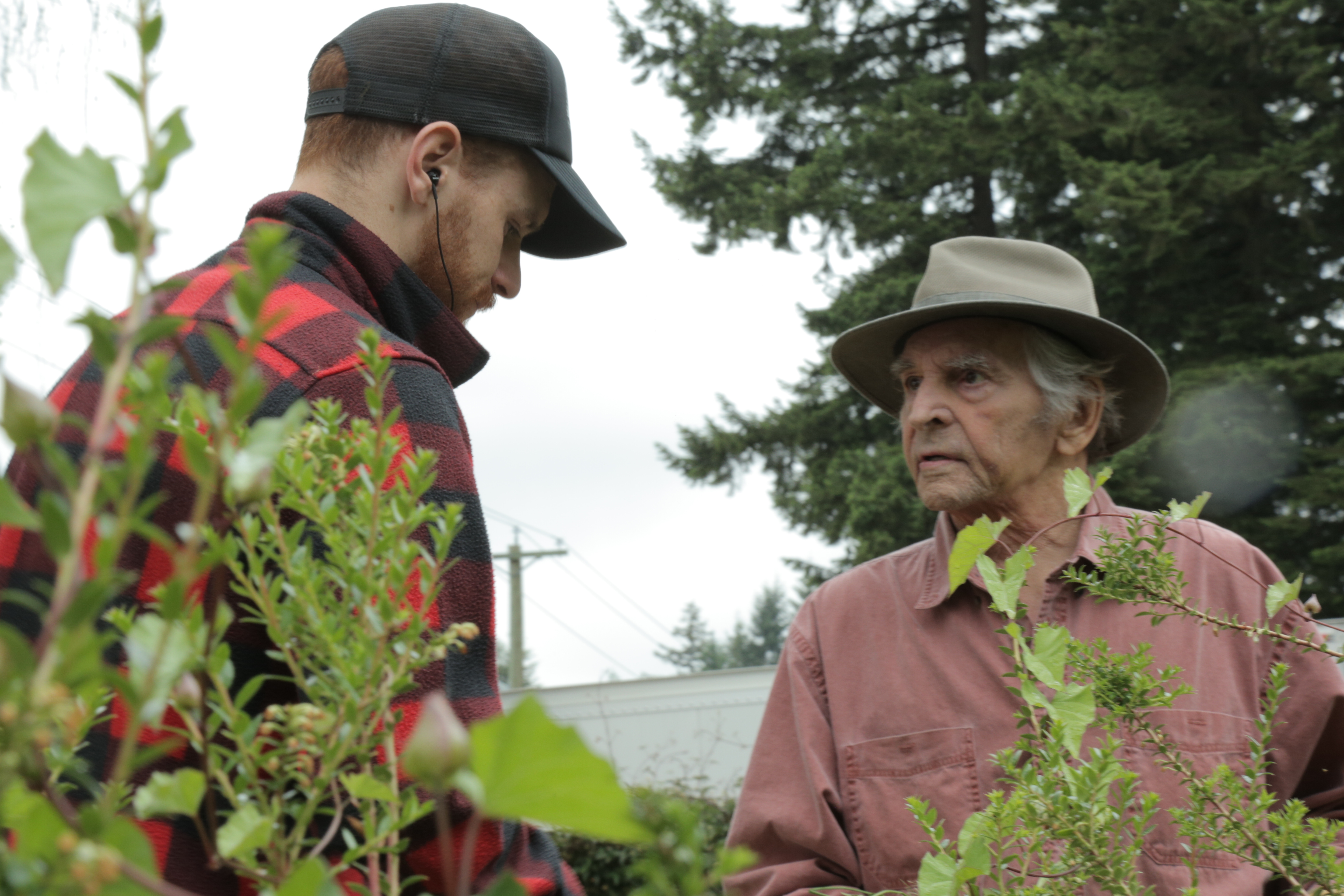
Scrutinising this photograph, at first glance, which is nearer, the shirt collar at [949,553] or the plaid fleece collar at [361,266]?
the plaid fleece collar at [361,266]

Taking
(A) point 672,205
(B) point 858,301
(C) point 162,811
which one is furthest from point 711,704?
(C) point 162,811

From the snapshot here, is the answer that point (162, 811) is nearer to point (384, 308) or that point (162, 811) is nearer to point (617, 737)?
point (384, 308)

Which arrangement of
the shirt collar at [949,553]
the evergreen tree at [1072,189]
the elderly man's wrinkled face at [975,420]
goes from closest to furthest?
the shirt collar at [949,553] → the elderly man's wrinkled face at [975,420] → the evergreen tree at [1072,189]

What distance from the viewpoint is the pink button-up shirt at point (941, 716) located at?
7.16 ft

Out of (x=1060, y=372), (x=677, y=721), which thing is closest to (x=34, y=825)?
(x=1060, y=372)

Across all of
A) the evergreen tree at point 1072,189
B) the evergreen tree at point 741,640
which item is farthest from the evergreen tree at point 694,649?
the evergreen tree at point 1072,189

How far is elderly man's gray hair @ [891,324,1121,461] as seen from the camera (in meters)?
2.71

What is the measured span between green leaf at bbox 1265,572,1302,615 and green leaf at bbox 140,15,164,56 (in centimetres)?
108

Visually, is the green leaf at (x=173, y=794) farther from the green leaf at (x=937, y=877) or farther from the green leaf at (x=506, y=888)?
the green leaf at (x=937, y=877)

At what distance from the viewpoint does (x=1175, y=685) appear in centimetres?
218

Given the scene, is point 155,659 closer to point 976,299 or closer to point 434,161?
point 434,161

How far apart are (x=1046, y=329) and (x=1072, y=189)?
15.3m

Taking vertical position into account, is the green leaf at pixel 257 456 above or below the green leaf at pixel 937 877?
above

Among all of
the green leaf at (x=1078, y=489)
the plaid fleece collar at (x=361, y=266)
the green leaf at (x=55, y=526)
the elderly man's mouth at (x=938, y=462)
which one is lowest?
the green leaf at (x=55, y=526)
